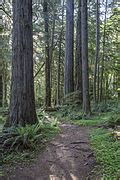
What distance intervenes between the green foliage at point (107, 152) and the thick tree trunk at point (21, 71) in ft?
6.50

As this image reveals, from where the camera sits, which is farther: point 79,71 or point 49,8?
point 49,8

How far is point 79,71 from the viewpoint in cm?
1612

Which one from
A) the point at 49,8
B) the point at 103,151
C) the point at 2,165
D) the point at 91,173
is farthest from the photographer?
the point at 49,8

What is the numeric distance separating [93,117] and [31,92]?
12.8ft

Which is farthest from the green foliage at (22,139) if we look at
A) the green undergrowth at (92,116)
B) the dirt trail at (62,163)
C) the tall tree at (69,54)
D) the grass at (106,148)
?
the tall tree at (69,54)

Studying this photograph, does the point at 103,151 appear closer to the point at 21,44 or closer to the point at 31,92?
the point at 31,92

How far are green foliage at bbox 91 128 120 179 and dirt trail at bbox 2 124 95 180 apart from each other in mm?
184

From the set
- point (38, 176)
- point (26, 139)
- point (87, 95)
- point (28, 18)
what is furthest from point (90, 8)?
point (38, 176)

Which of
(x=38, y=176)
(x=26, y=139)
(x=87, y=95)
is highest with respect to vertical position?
(x=87, y=95)

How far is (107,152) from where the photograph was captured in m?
6.61

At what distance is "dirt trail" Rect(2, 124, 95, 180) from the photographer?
5766 millimetres

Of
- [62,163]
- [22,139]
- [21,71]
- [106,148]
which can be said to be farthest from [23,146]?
[21,71]

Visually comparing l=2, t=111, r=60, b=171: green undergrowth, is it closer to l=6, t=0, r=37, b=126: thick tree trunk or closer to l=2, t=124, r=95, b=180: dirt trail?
l=2, t=124, r=95, b=180: dirt trail

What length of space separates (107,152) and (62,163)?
39.5 inches
